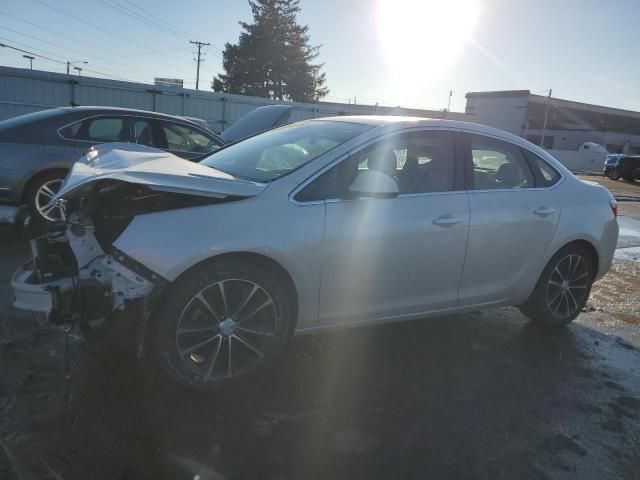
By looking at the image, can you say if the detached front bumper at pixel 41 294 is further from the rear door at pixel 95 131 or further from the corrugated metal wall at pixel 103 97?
the corrugated metal wall at pixel 103 97

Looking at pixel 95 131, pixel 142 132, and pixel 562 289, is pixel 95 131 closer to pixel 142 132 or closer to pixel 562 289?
pixel 142 132

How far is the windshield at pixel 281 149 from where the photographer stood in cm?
358

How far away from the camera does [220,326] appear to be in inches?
→ 122

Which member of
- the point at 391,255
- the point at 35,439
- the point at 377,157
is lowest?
the point at 35,439

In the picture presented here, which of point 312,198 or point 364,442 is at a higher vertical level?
point 312,198

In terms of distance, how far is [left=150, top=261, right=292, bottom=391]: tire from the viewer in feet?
9.61

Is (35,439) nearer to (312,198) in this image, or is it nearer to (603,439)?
(312,198)

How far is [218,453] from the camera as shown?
259 cm

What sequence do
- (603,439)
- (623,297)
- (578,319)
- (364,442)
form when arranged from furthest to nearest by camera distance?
(623,297) → (578,319) → (603,439) → (364,442)

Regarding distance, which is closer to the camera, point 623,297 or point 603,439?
point 603,439

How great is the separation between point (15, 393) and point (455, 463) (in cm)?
246

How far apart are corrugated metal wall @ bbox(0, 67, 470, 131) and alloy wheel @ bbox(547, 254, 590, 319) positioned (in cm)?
1673

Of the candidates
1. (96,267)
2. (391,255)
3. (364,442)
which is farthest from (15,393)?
(391,255)

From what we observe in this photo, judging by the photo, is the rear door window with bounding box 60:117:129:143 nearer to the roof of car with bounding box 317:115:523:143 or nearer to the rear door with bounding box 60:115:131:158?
the rear door with bounding box 60:115:131:158
